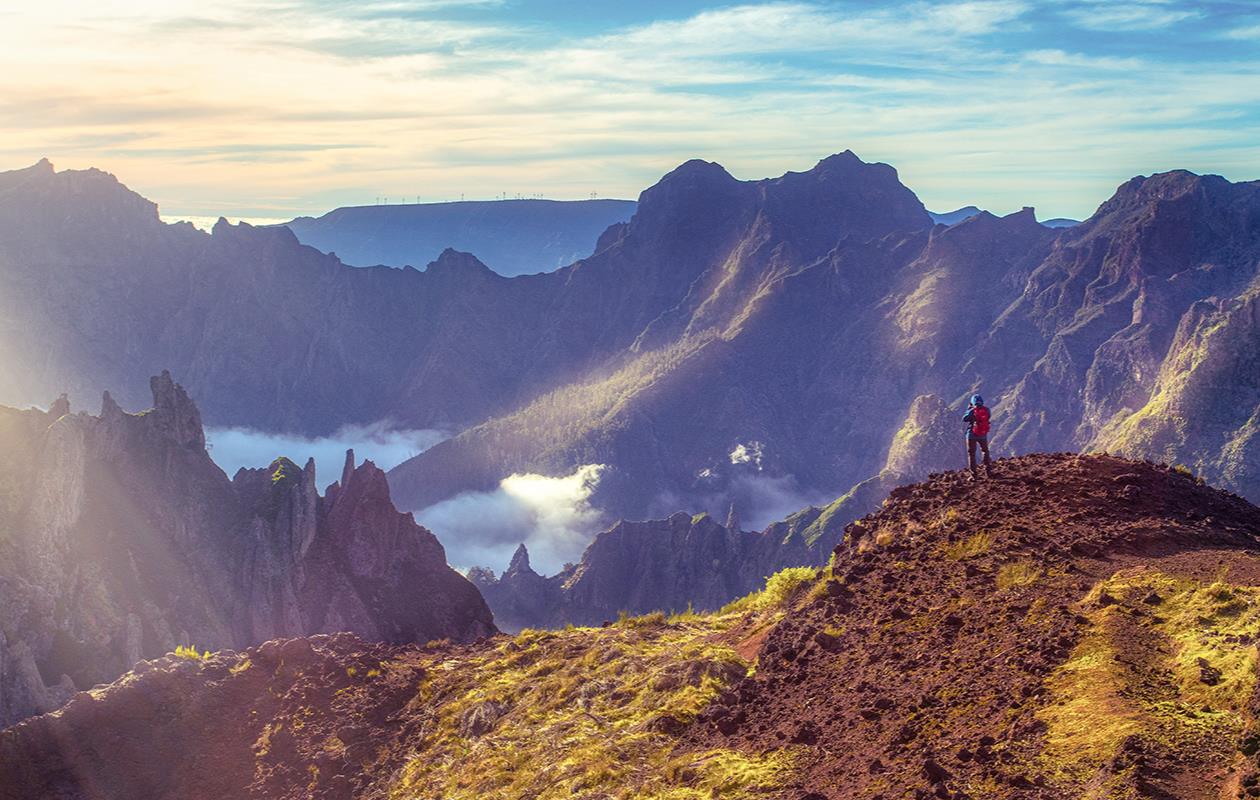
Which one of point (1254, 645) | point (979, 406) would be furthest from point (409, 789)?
point (979, 406)

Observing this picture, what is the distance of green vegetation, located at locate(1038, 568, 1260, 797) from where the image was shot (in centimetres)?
1345

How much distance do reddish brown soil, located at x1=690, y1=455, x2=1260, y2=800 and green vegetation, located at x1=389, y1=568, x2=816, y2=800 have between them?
1.00m

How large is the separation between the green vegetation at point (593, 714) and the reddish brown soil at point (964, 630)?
1.00 m

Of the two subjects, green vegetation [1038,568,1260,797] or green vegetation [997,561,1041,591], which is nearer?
green vegetation [1038,568,1260,797]

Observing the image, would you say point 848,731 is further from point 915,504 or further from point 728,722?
point 915,504

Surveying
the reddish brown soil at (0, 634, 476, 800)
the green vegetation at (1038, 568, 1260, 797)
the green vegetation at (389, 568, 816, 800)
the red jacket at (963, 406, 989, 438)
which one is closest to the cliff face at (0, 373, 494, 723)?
the reddish brown soil at (0, 634, 476, 800)

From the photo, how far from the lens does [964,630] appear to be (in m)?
18.7

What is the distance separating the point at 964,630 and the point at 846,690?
95.3 inches

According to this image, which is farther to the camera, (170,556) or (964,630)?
(170,556)

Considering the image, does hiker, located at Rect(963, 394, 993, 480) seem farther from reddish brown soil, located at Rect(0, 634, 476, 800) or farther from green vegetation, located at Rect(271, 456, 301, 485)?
green vegetation, located at Rect(271, 456, 301, 485)

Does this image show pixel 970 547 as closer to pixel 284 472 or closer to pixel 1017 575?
pixel 1017 575

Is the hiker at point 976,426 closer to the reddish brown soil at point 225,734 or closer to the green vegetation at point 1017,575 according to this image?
the green vegetation at point 1017,575

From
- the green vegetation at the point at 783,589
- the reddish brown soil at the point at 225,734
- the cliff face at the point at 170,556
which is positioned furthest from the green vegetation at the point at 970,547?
the cliff face at the point at 170,556

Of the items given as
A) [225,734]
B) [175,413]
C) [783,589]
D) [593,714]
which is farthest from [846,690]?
[175,413]
